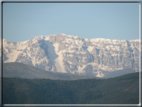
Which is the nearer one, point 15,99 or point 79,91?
point 15,99

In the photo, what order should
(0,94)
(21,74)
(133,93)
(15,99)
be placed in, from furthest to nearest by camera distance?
(21,74) → (15,99) → (133,93) → (0,94)

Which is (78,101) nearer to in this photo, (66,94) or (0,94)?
(66,94)

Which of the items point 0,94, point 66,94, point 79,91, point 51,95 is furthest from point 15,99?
point 0,94

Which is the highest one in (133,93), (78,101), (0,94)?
(0,94)

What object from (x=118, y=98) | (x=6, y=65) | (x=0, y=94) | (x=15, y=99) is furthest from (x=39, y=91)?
(x=6, y=65)

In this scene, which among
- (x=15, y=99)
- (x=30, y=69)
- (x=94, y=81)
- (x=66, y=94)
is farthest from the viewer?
(x=30, y=69)

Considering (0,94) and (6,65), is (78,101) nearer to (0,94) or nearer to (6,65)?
(0,94)

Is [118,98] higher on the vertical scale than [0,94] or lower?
lower
